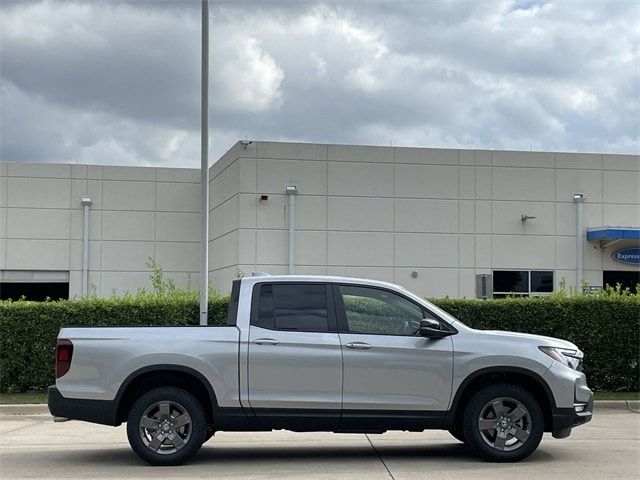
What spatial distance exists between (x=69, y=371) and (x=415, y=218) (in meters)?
18.3

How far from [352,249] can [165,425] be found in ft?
56.6

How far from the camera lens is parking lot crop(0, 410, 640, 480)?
8.50 meters

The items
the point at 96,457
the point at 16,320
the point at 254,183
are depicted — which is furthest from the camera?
the point at 254,183

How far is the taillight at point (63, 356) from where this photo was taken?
8.82 m

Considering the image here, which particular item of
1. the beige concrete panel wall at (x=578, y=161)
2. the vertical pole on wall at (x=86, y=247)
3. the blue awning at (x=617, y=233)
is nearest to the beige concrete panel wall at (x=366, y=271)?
the beige concrete panel wall at (x=578, y=161)

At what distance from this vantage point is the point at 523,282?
26.6 metres

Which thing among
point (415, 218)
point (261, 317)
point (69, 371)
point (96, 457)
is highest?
point (415, 218)

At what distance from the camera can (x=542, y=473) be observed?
845 centimetres

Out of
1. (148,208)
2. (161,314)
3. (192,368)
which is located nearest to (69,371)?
(192,368)

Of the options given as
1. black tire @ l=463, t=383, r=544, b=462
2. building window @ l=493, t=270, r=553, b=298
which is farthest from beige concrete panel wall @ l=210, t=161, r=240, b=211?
black tire @ l=463, t=383, r=544, b=462

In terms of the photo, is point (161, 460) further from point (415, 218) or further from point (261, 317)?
point (415, 218)

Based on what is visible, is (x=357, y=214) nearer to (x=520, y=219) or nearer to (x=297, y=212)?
(x=297, y=212)

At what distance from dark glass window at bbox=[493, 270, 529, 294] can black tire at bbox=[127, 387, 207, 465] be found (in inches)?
746

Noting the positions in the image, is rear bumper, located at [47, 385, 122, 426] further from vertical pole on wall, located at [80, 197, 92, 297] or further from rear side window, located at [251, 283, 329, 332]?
vertical pole on wall, located at [80, 197, 92, 297]
